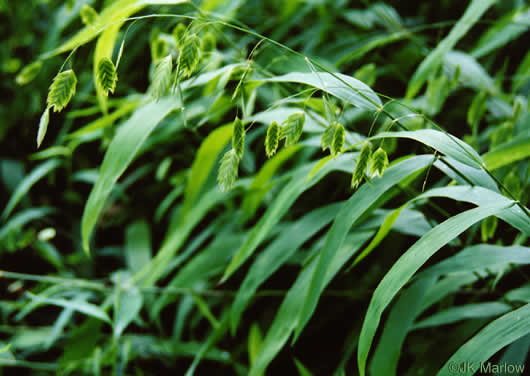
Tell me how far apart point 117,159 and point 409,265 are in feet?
1.18

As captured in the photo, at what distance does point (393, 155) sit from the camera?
959 mm

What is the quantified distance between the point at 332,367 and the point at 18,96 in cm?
135

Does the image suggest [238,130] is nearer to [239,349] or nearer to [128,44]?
[239,349]

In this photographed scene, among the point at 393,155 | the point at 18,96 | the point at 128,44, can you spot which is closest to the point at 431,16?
the point at 393,155

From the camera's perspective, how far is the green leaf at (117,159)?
524mm

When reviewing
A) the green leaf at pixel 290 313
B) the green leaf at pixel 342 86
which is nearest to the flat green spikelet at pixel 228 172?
the green leaf at pixel 342 86

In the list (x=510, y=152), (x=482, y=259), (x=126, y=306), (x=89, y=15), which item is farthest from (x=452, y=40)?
(x=126, y=306)

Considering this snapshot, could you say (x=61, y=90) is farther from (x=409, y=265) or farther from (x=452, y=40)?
(x=452, y=40)

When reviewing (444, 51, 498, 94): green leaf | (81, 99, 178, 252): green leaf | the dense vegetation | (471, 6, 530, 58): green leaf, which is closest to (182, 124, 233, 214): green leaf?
the dense vegetation

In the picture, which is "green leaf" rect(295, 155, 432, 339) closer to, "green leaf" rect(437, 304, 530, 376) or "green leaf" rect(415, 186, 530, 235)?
"green leaf" rect(415, 186, 530, 235)

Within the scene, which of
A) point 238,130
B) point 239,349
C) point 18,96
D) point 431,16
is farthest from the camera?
point 18,96

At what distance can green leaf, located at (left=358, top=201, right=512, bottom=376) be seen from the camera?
0.42m

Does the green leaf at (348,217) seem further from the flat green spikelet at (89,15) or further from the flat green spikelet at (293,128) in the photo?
the flat green spikelet at (89,15)

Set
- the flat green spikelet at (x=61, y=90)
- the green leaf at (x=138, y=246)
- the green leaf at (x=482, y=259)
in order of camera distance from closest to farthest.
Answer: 1. the flat green spikelet at (x=61, y=90)
2. the green leaf at (x=482, y=259)
3. the green leaf at (x=138, y=246)
